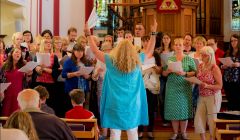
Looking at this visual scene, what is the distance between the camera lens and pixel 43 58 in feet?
20.0

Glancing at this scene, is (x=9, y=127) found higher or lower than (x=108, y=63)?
lower

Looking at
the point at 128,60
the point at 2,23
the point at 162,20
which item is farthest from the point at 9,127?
the point at 162,20

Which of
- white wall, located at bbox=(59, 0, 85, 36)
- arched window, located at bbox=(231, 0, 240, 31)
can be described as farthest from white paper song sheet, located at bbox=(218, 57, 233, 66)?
arched window, located at bbox=(231, 0, 240, 31)

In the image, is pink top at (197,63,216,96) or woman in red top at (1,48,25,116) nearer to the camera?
pink top at (197,63,216,96)

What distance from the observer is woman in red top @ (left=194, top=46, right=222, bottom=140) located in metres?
5.62

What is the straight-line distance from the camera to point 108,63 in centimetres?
465

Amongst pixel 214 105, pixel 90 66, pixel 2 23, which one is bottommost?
pixel 214 105

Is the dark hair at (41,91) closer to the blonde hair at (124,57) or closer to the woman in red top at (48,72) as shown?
the blonde hair at (124,57)

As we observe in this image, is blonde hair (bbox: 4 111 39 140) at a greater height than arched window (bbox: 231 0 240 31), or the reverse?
arched window (bbox: 231 0 240 31)

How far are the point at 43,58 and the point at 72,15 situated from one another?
6.21m

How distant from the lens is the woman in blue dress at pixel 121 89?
4.58 metres

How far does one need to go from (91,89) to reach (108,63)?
6.29 ft

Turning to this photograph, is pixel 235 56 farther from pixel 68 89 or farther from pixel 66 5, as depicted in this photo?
pixel 66 5

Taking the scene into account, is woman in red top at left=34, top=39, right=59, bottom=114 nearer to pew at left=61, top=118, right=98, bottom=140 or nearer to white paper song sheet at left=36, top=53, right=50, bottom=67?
white paper song sheet at left=36, top=53, right=50, bottom=67
